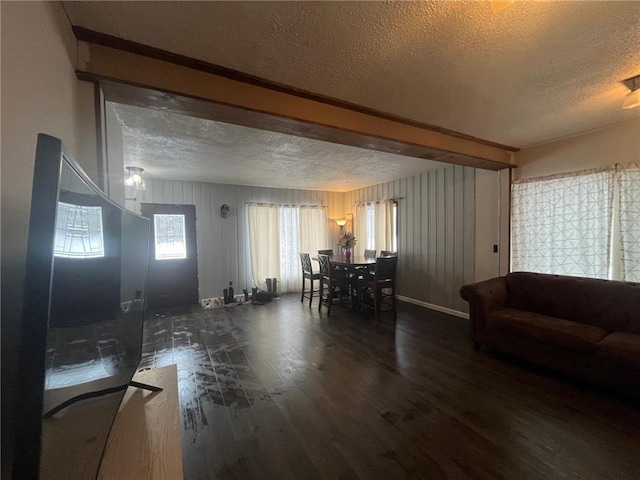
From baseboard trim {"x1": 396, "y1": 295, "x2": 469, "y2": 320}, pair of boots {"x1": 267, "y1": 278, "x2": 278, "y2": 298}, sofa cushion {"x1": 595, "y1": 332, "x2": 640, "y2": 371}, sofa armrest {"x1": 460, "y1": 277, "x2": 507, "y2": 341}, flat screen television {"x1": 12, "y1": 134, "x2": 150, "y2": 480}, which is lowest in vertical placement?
baseboard trim {"x1": 396, "y1": 295, "x2": 469, "y2": 320}

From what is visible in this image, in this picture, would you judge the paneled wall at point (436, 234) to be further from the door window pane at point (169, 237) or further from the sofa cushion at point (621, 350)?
the door window pane at point (169, 237)

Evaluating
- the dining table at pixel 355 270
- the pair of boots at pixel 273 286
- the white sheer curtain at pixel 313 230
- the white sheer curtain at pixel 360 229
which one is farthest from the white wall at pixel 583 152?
the pair of boots at pixel 273 286

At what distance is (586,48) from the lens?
1573 millimetres

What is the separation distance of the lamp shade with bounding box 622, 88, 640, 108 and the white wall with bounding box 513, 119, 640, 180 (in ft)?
2.80

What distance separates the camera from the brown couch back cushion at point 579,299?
2.43 metres

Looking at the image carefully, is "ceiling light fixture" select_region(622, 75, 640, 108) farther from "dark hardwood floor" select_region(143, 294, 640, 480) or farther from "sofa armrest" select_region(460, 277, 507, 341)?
"dark hardwood floor" select_region(143, 294, 640, 480)

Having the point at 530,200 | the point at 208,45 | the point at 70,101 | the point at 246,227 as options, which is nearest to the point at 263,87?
the point at 208,45

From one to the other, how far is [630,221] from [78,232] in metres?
4.13

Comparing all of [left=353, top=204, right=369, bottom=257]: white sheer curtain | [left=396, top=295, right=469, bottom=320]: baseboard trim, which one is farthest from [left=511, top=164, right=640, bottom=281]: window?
[left=353, top=204, right=369, bottom=257]: white sheer curtain

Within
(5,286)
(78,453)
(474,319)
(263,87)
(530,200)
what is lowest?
(474,319)

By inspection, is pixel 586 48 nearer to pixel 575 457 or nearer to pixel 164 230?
pixel 575 457

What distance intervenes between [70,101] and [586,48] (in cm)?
276

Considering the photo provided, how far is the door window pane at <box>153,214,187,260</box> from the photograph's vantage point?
495 centimetres

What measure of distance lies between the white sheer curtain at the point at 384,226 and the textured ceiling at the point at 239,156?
54 cm
